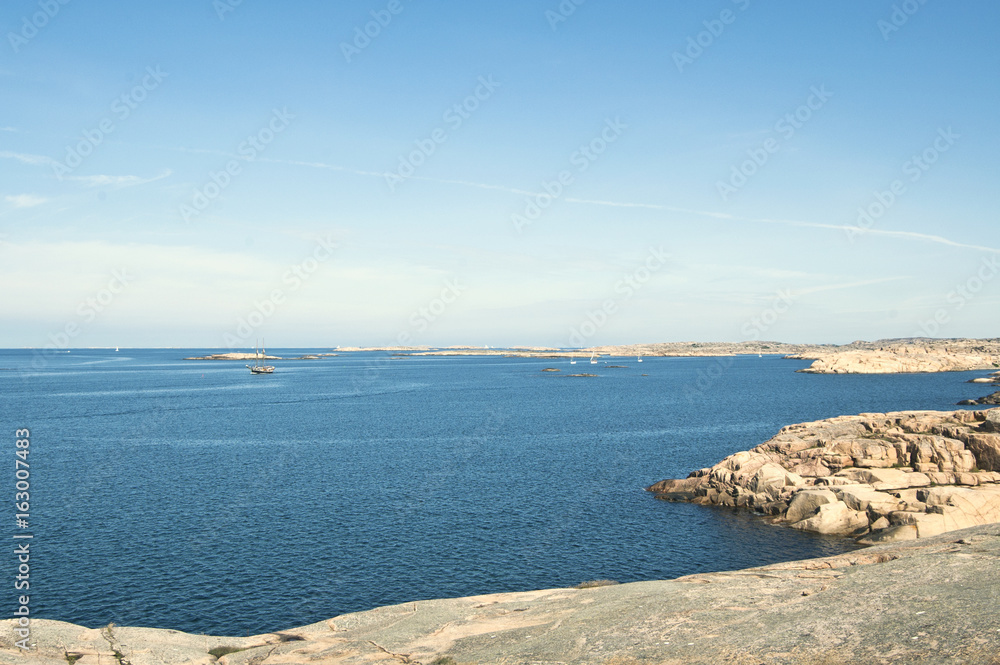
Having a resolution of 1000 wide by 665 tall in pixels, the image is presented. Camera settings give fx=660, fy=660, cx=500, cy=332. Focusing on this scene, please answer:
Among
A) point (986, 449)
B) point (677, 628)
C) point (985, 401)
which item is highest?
point (985, 401)

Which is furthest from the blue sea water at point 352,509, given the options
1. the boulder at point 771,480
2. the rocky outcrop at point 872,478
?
the boulder at point 771,480

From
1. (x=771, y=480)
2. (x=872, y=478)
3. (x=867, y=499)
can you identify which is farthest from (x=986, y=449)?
(x=771, y=480)

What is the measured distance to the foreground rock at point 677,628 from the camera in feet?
54.4

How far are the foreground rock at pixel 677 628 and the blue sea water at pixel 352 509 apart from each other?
7.36 m

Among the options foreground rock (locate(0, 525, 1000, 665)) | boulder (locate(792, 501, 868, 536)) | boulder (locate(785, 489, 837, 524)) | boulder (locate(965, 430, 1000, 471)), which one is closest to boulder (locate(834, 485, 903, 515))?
boulder (locate(792, 501, 868, 536))

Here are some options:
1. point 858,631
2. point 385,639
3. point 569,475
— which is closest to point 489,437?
point 569,475

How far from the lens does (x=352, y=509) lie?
1823 inches

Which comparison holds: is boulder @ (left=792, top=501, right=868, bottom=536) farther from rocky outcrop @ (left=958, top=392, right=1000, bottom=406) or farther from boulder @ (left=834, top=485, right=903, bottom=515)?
rocky outcrop @ (left=958, top=392, right=1000, bottom=406)

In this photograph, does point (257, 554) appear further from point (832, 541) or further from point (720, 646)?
point (832, 541)

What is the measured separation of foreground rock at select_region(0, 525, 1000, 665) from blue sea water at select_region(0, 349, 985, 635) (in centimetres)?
736

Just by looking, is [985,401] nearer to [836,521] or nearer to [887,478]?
[887,478]

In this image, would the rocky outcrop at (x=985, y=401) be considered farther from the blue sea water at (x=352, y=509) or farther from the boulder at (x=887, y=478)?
the boulder at (x=887, y=478)

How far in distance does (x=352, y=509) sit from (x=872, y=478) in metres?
36.9

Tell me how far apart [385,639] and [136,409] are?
10181 cm
